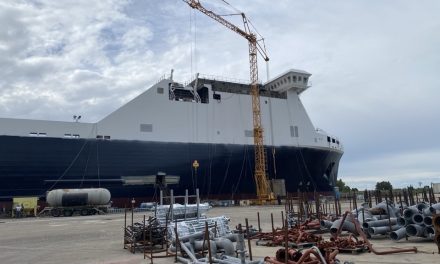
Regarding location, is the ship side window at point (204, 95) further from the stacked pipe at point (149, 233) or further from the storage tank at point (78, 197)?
the stacked pipe at point (149, 233)

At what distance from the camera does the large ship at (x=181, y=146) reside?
34.4m

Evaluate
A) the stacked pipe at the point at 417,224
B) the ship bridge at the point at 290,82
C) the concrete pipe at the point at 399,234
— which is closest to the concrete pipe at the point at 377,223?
the stacked pipe at the point at 417,224

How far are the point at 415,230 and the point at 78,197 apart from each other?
29.4 metres

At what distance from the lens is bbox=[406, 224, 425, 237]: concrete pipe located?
10.2 metres

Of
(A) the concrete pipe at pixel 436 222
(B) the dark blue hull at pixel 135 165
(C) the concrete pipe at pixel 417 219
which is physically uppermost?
(B) the dark blue hull at pixel 135 165

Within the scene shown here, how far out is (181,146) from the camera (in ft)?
135

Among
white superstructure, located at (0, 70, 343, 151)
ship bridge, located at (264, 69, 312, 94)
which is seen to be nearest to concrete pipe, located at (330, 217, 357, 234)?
white superstructure, located at (0, 70, 343, 151)

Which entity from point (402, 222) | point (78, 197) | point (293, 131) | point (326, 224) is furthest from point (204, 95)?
point (402, 222)

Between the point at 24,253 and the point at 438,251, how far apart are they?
11.8m

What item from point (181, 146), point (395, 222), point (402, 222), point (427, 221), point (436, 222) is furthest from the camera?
point (181, 146)

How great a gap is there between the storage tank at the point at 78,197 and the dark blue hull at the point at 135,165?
2.54 metres

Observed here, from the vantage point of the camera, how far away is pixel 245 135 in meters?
46.2

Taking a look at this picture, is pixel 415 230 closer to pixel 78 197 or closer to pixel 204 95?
pixel 78 197

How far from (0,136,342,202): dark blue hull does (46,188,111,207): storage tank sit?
2.54 metres
